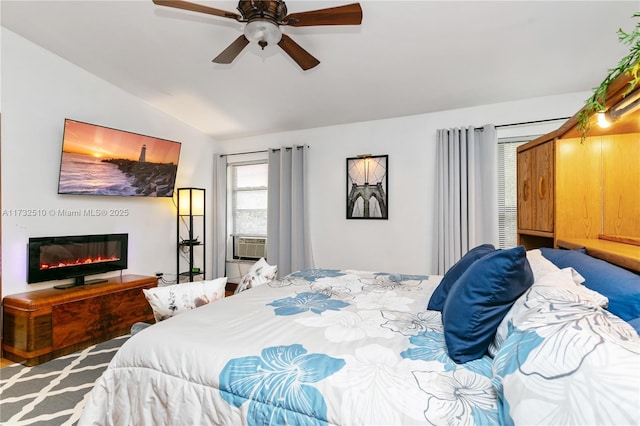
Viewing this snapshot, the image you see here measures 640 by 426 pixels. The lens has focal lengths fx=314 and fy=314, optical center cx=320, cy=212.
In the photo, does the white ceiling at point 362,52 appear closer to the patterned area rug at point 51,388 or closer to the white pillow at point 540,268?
the white pillow at point 540,268

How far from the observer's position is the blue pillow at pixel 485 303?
1.11 meters

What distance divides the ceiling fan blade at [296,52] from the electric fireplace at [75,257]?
2.96 metres

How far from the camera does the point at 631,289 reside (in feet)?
3.51

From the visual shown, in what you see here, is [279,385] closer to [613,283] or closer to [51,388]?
[613,283]

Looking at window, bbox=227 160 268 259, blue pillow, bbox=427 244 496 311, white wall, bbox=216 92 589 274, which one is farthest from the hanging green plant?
window, bbox=227 160 268 259

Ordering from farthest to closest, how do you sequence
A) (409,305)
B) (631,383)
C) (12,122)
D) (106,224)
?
(106,224) < (12,122) < (409,305) < (631,383)

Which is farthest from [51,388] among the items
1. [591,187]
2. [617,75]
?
[591,187]

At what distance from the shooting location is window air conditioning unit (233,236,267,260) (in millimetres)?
5023

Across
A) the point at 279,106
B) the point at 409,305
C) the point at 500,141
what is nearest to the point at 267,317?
the point at 409,305

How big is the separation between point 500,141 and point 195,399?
147 inches

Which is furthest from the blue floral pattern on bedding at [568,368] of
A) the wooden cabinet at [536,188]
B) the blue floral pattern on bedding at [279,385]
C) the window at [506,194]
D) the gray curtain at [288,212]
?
the gray curtain at [288,212]

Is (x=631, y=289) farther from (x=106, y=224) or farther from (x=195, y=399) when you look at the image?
(x=106, y=224)

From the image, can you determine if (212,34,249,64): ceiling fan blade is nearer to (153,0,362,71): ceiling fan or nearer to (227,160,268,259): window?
(153,0,362,71): ceiling fan

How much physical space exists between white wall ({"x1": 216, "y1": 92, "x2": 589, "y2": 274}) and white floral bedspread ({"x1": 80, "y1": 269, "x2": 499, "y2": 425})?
2367 mm
